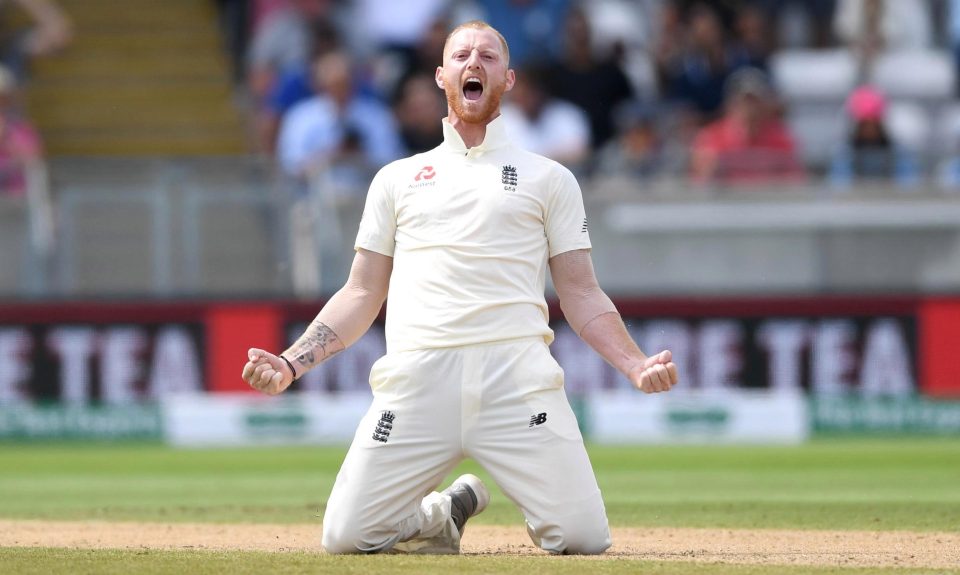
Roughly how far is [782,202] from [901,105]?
2.87m

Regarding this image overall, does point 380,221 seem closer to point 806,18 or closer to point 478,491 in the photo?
point 478,491

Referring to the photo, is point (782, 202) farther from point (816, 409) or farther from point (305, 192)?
point (305, 192)

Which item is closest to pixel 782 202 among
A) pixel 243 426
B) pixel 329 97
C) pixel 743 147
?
pixel 743 147

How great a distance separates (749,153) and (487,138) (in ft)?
31.5

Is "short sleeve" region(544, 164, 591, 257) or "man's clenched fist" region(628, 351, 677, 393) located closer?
"man's clenched fist" region(628, 351, 677, 393)

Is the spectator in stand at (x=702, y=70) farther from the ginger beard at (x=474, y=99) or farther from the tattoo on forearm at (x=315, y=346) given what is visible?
the tattoo on forearm at (x=315, y=346)

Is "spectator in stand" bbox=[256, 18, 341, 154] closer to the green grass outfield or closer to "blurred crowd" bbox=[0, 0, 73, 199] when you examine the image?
"blurred crowd" bbox=[0, 0, 73, 199]

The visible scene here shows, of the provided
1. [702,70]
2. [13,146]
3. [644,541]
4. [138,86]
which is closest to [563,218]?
[644,541]

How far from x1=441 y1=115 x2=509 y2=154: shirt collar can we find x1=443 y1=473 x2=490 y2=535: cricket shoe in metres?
1.42

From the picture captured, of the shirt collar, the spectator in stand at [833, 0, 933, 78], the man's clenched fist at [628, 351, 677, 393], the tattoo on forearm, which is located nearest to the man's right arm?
the tattoo on forearm

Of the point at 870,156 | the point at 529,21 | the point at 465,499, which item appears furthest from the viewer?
the point at 529,21

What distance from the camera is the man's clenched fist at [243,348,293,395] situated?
656 cm

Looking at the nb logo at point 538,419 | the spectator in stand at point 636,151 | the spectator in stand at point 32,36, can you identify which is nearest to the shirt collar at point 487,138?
the nb logo at point 538,419

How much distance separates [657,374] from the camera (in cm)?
649
